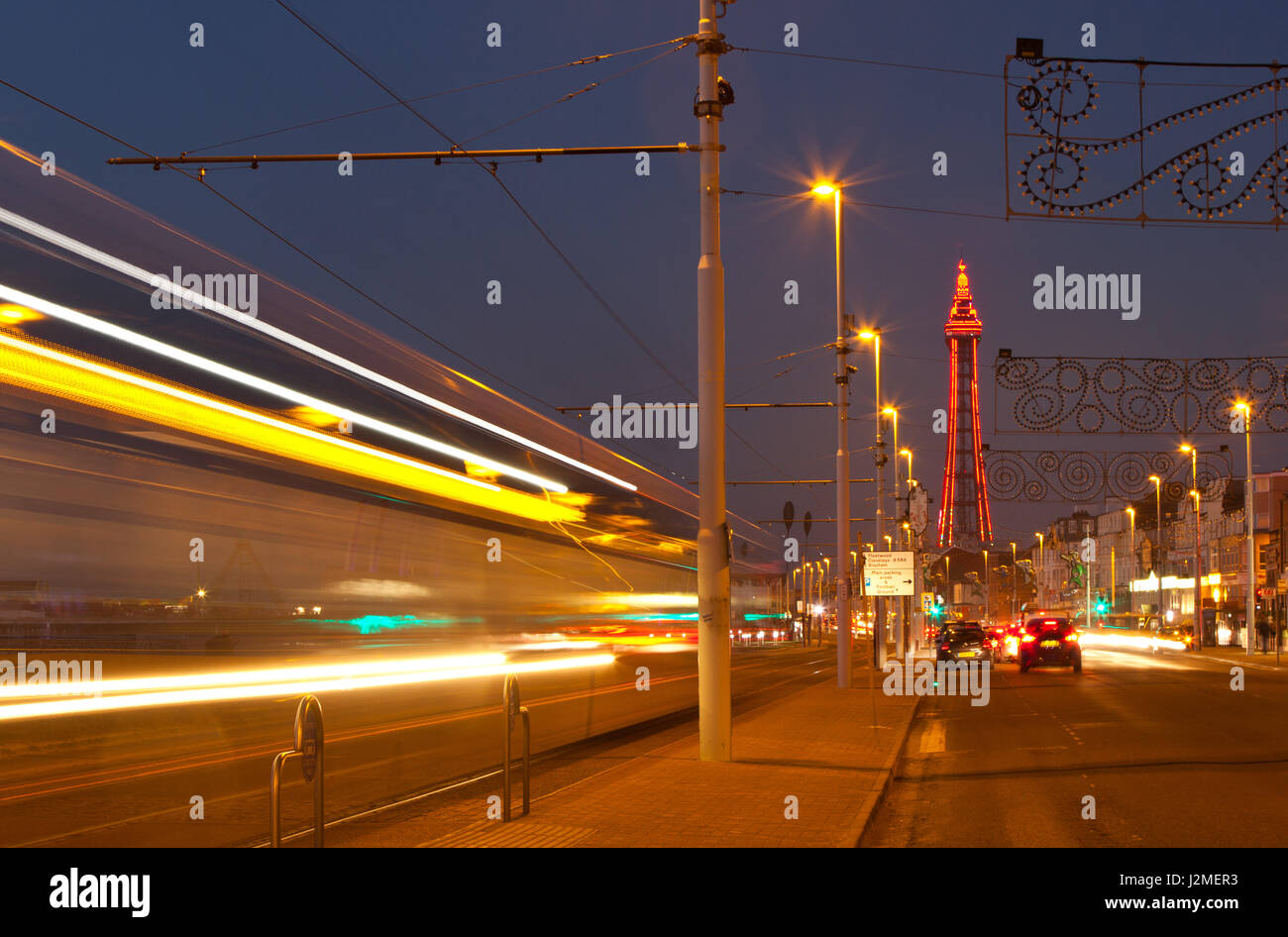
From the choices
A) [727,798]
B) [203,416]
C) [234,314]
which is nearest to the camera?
[203,416]

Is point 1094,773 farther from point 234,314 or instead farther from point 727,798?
point 234,314

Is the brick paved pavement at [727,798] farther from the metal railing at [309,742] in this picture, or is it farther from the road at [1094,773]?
the metal railing at [309,742]

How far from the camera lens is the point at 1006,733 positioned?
67.4 feet

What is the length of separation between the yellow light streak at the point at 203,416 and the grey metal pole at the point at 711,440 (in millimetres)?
2861

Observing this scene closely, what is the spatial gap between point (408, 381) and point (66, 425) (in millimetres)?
4432

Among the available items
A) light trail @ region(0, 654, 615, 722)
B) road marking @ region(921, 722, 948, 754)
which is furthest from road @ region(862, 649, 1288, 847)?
light trail @ region(0, 654, 615, 722)

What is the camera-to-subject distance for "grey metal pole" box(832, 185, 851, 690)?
29.7 metres

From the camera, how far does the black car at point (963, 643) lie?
4419cm

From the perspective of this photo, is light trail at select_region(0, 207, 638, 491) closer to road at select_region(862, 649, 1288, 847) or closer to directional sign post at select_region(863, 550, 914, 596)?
road at select_region(862, 649, 1288, 847)

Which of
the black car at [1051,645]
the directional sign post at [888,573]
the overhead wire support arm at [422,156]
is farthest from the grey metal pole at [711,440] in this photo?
the black car at [1051,645]

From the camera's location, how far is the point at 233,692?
991 cm

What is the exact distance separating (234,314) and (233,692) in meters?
2.89

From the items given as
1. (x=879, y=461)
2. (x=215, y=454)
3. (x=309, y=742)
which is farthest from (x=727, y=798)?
(x=879, y=461)

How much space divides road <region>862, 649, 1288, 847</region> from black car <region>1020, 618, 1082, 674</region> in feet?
42.3
